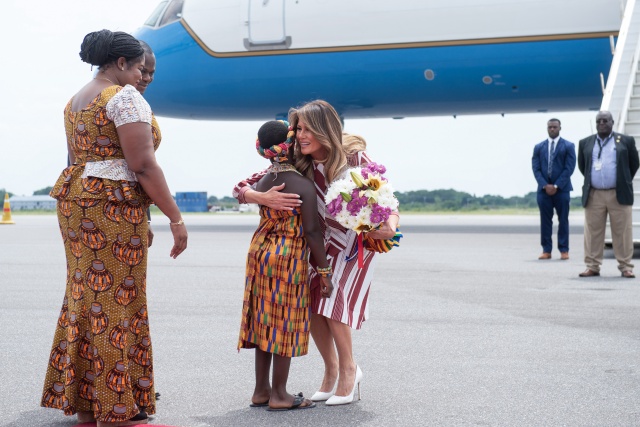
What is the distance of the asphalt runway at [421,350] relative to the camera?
12.4 feet

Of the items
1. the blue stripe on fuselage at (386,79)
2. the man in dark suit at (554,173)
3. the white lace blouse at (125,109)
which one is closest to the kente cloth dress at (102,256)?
the white lace blouse at (125,109)

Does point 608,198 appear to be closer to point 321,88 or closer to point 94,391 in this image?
point 94,391

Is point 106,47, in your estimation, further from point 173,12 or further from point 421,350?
point 173,12

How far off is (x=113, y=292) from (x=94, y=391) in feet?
1.31

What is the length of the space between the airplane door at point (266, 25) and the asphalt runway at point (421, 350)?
8286 mm

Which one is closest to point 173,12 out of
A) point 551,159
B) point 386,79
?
point 386,79

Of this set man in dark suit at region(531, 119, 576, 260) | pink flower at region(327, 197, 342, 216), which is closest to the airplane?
man in dark suit at region(531, 119, 576, 260)

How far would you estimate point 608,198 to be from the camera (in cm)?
923

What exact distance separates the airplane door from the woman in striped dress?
13323 mm

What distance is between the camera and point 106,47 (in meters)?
3.48

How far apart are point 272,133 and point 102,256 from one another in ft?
3.01

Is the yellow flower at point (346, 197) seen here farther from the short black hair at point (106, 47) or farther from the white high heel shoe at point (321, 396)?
the short black hair at point (106, 47)

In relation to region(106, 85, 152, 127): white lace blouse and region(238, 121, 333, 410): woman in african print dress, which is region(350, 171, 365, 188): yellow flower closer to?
region(238, 121, 333, 410): woman in african print dress

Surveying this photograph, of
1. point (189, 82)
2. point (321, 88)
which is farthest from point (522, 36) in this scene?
point (189, 82)
